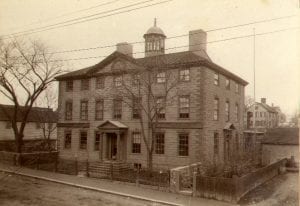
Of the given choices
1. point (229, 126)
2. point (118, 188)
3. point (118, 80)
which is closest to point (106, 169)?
point (118, 188)

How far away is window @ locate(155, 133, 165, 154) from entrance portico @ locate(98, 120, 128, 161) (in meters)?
3.09

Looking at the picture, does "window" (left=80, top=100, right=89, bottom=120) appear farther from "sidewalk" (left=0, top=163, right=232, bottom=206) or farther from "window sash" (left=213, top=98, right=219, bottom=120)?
"window sash" (left=213, top=98, right=219, bottom=120)

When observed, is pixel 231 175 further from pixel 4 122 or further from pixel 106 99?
pixel 4 122

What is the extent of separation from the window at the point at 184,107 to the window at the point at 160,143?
7.77 ft

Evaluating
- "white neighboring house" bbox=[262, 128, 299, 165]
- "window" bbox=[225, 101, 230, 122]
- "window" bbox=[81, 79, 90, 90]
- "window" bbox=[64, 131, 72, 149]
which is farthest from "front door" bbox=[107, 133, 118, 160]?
"white neighboring house" bbox=[262, 128, 299, 165]

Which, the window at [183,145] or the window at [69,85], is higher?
the window at [69,85]

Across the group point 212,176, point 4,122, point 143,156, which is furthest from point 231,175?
point 4,122

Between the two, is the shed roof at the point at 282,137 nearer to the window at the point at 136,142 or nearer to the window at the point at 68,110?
the window at the point at 136,142

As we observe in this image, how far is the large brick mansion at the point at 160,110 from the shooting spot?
25.3 meters

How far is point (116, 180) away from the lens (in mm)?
20969

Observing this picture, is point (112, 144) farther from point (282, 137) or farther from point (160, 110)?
point (282, 137)

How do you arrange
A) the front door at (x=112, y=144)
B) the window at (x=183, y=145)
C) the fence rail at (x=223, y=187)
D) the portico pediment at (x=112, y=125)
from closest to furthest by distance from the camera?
the fence rail at (x=223, y=187) < the window at (x=183, y=145) < the portico pediment at (x=112, y=125) < the front door at (x=112, y=144)

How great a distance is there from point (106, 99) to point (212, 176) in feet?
51.0

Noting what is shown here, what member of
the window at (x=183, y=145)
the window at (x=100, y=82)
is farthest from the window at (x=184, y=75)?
the window at (x=100, y=82)
